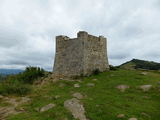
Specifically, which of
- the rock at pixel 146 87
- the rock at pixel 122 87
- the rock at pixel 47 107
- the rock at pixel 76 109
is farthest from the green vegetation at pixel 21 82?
the rock at pixel 146 87

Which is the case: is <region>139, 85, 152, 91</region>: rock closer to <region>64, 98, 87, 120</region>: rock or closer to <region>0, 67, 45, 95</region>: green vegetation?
<region>64, 98, 87, 120</region>: rock

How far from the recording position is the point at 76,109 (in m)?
5.92

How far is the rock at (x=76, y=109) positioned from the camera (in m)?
5.29

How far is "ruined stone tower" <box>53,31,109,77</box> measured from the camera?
1346cm

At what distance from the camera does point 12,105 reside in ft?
22.8

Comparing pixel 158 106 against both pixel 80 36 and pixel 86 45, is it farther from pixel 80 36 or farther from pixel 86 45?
pixel 80 36

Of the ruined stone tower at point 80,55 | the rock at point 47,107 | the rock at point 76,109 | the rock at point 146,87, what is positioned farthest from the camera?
the ruined stone tower at point 80,55

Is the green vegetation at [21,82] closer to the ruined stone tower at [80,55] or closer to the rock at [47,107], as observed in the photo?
the ruined stone tower at [80,55]

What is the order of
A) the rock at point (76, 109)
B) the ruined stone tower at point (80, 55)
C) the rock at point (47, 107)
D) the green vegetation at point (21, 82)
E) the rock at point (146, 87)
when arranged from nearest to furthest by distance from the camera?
the rock at point (76, 109), the rock at point (47, 107), the rock at point (146, 87), the green vegetation at point (21, 82), the ruined stone tower at point (80, 55)

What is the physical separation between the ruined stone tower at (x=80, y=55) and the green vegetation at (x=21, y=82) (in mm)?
2908

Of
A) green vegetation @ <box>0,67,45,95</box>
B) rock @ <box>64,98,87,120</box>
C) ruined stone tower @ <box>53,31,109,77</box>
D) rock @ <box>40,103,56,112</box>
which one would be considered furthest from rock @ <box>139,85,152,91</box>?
green vegetation @ <box>0,67,45,95</box>

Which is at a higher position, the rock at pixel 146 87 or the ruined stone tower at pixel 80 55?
the ruined stone tower at pixel 80 55

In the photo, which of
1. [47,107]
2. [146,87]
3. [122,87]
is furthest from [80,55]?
[47,107]

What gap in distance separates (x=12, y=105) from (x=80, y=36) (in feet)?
32.3
